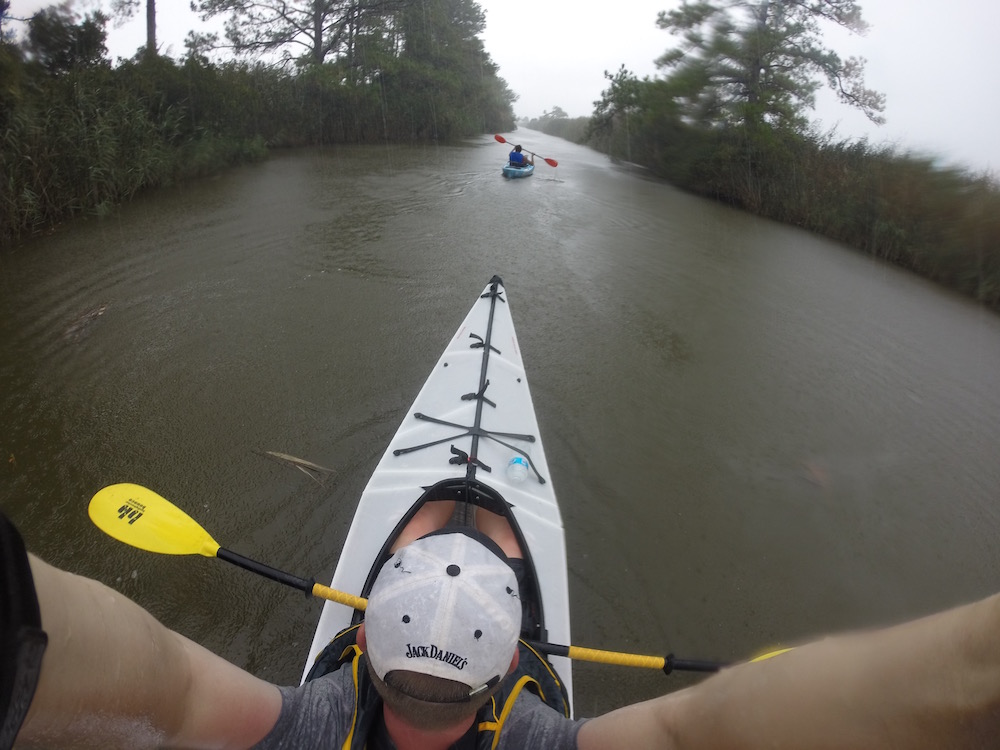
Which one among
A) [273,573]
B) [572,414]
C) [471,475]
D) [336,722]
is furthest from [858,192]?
[336,722]

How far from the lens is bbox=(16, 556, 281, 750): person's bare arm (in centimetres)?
56

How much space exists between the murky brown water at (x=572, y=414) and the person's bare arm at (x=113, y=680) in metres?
1.37

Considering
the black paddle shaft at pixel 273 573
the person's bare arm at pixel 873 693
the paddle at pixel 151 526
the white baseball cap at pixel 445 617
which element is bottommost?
the paddle at pixel 151 526

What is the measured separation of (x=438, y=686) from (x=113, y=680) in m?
0.56

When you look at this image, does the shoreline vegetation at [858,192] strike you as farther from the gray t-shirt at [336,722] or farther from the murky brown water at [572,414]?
the gray t-shirt at [336,722]

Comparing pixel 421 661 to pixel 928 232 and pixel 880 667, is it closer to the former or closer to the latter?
pixel 880 667

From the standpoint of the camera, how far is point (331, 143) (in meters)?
15.9

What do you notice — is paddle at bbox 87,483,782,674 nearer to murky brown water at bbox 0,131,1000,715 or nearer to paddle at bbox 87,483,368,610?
paddle at bbox 87,483,368,610

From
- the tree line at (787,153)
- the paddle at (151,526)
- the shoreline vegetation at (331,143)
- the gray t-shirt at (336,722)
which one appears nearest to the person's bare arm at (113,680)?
the gray t-shirt at (336,722)

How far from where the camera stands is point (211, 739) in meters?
0.93

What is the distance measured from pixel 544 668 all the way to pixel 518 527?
66cm

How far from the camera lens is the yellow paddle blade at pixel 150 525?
6.88ft

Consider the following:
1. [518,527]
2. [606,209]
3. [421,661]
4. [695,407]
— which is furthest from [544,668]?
[606,209]

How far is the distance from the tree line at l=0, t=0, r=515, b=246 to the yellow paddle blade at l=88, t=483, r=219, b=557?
533cm
